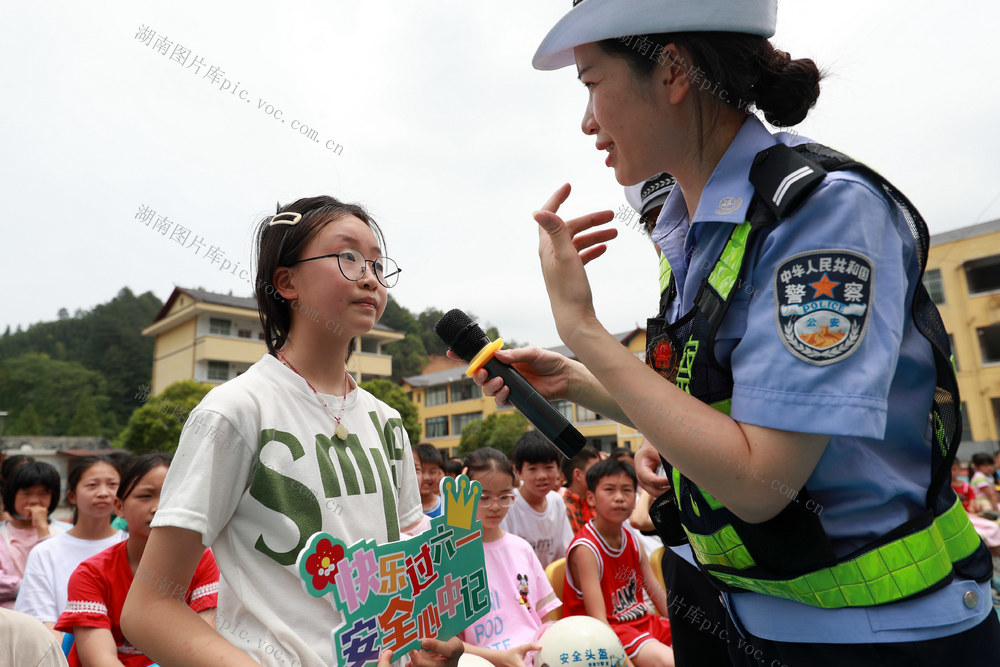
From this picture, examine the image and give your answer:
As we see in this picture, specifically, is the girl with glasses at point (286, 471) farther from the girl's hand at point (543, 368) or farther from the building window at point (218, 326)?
the building window at point (218, 326)

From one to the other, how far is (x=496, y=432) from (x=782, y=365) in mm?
26132

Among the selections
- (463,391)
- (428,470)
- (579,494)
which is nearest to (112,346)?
(463,391)

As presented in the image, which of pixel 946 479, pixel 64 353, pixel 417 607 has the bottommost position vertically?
pixel 417 607

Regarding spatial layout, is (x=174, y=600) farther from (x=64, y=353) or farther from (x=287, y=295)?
(x=64, y=353)

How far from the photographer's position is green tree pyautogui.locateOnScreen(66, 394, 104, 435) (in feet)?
A: 115

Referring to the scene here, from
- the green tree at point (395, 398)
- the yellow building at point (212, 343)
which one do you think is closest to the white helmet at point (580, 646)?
the green tree at point (395, 398)

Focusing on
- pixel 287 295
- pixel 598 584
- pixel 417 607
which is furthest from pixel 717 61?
pixel 598 584

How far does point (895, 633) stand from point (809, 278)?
55cm

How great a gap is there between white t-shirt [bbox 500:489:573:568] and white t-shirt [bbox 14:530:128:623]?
2.93 m

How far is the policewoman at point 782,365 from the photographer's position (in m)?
0.97

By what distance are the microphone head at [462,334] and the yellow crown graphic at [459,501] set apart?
31 cm

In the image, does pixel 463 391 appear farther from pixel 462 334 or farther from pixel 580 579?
pixel 462 334

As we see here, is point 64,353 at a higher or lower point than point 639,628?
higher

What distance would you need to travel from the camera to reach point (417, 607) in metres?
1.44
